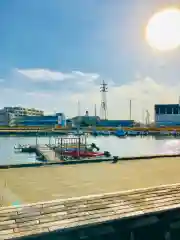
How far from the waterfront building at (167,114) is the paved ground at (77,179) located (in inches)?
6062

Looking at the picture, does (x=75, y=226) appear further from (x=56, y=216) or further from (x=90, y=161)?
(x=90, y=161)

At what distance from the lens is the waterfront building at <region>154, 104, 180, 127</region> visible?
542ft

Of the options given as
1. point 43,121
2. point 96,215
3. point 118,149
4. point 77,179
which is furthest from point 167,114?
point 96,215

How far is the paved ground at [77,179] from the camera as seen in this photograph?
31.7ft

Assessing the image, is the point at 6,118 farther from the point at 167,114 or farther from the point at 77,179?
the point at 77,179

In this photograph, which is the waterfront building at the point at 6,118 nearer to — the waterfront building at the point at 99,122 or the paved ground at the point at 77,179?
the waterfront building at the point at 99,122

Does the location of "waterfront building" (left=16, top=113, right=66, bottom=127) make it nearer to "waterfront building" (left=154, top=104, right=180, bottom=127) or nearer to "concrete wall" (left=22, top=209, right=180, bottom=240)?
"waterfront building" (left=154, top=104, right=180, bottom=127)

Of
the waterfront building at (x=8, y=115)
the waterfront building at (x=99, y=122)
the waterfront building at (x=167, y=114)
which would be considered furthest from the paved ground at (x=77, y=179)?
the waterfront building at (x=8, y=115)

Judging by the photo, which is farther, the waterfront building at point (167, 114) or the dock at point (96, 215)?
the waterfront building at point (167, 114)

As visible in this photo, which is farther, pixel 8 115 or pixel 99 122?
pixel 8 115

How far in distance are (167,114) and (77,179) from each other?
161 meters

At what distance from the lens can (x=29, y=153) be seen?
181 ft

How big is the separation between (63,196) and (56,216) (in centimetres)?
183

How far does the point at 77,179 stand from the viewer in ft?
39.1
